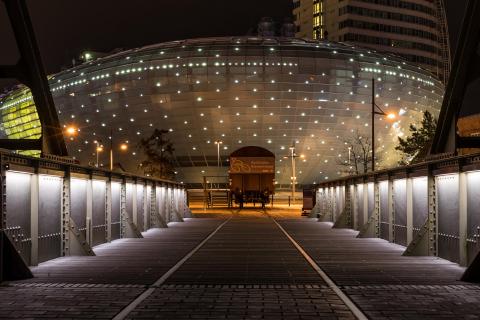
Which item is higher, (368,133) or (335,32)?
Answer: (335,32)

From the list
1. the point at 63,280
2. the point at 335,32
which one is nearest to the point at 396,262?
the point at 63,280

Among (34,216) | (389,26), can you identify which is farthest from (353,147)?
(34,216)

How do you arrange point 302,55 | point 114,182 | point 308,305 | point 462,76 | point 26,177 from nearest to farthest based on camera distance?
point 308,305, point 26,177, point 462,76, point 114,182, point 302,55

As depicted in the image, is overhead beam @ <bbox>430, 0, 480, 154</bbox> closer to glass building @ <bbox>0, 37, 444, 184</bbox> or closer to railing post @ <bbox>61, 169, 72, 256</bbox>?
railing post @ <bbox>61, 169, 72, 256</bbox>

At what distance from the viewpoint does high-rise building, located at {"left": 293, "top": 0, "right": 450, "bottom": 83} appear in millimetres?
161750

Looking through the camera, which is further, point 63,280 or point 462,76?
point 462,76

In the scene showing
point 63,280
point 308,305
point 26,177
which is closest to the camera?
point 308,305

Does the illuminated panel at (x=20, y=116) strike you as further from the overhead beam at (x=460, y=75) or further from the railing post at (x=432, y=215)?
the railing post at (x=432, y=215)

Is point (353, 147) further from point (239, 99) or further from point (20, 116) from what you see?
point (20, 116)

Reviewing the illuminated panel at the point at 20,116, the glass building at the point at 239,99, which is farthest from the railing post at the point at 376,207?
the illuminated panel at the point at 20,116

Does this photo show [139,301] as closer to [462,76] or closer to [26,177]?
[26,177]

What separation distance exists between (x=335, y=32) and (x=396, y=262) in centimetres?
15248

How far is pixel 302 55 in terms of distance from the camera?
4471 inches

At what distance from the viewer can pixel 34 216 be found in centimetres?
1600
